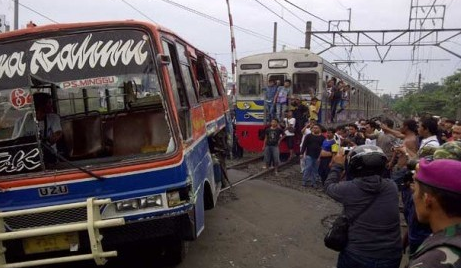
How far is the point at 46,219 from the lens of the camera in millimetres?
3975

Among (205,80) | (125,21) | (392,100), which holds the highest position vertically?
(125,21)

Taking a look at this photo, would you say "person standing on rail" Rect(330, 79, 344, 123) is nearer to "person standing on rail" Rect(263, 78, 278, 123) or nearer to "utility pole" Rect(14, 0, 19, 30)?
"person standing on rail" Rect(263, 78, 278, 123)

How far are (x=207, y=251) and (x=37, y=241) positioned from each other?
91.2 inches

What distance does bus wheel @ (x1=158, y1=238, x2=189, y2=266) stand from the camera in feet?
16.0

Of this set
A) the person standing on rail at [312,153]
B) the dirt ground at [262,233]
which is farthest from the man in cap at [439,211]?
the person standing on rail at [312,153]

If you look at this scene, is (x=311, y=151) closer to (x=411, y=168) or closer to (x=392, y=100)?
(x=411, y=168)

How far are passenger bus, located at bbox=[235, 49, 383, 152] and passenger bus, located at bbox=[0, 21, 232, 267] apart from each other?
10.0 m

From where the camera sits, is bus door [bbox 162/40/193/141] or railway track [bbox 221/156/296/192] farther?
railway track [bbox 221/156/296/192]

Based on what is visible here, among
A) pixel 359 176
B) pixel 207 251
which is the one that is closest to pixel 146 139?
pixel 207 251

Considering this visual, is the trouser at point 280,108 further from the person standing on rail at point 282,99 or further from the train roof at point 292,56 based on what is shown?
the train roof at point 292,56

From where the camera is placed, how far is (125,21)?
4.37 metres

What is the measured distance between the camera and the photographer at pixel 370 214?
315 centimetres

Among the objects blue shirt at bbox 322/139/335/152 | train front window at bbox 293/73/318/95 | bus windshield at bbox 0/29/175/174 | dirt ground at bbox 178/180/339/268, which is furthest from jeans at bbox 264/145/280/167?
bus windshield at bbox 0/29/175/174

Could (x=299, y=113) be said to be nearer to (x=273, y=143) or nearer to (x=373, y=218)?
(x=273, y=143)
